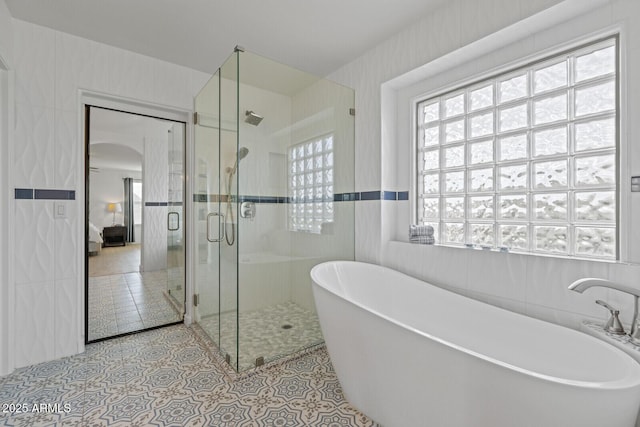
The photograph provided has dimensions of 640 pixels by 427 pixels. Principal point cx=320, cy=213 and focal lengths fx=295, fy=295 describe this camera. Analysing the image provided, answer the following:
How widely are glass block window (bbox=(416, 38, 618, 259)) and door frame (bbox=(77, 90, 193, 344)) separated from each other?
2193 mm

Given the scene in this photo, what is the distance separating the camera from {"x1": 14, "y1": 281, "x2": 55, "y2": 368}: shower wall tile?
6.76ft

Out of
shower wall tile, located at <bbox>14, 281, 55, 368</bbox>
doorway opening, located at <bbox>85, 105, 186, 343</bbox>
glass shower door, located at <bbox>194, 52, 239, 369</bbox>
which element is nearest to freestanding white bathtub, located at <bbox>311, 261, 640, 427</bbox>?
glass shower door, located at <bbox>194, 52, 239, 369</bbox>

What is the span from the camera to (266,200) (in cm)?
220

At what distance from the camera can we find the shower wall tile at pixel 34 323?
2.06 metres

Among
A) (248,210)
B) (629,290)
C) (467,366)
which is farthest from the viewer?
(248,210)

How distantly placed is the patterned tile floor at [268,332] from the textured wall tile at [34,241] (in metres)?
1.25

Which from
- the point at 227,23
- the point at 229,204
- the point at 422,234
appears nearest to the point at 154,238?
the point at 229,204

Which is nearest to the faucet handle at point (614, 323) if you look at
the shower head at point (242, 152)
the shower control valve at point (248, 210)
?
the shower control valve at point (248, 210)

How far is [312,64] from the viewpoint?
2781 mm

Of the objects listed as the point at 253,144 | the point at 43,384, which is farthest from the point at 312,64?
the point at 43,384

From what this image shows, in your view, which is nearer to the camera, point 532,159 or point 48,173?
point 532,159

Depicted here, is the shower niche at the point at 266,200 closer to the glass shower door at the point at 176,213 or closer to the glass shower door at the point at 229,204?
the glass shower door at the point at 229,204

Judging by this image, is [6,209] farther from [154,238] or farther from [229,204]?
[229,204]

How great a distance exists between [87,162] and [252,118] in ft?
4.70
